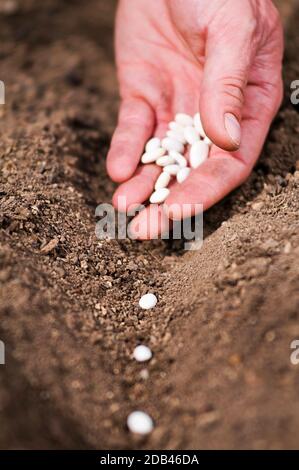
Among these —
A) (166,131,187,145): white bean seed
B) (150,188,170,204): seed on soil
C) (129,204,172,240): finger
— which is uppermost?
(166,131,187,145): white bean seed

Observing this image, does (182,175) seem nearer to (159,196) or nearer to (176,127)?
(159,196)

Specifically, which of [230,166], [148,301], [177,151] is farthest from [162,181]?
[148,301]

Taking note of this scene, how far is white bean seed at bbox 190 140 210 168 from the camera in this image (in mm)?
2355

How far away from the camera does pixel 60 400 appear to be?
1.47 m

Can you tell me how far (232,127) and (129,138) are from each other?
0.63 metres

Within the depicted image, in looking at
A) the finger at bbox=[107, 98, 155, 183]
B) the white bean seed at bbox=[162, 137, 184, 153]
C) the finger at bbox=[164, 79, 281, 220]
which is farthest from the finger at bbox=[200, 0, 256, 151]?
the finger at bbox=[107, 98, 155, 183]

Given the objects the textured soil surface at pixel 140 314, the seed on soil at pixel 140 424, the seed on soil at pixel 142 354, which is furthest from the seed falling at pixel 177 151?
the seed on soil at pixel 140 424

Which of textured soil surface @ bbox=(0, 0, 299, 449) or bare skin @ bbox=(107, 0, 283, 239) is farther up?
bare skin @ bbox=(107, 0, 283, 239)

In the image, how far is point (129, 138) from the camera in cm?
248

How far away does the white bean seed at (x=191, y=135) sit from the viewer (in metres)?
2.43

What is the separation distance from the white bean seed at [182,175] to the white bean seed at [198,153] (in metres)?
0.05

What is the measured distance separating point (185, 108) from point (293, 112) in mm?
574

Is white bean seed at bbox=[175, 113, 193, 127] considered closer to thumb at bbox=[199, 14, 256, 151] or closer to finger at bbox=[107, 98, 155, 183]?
finger at bbox=[107, 98, 155, 183]

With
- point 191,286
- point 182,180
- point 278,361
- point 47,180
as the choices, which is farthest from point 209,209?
point 278,361
